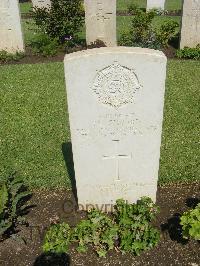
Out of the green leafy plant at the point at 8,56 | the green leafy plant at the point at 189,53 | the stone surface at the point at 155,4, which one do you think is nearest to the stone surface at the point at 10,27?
the green leafy plant at the point at 8,56

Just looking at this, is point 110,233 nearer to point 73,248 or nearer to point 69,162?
point 73,248

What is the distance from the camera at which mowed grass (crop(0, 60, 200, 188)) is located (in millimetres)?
5527

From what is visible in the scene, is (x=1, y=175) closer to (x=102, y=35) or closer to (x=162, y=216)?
(x=162, y=216)

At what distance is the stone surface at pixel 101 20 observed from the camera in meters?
11.3

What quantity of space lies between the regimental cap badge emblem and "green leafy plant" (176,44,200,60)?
779 cm

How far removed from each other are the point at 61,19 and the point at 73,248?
364 inches

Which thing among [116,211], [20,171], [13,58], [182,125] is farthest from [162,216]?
[13,58]

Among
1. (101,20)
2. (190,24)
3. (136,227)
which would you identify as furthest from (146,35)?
(136,227)

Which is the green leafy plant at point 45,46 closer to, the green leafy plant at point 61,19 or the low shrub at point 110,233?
the green leafy plant at point 61,19

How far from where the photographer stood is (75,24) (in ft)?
39.2

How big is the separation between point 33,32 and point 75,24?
10.3ft

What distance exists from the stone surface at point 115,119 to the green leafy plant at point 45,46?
760cm

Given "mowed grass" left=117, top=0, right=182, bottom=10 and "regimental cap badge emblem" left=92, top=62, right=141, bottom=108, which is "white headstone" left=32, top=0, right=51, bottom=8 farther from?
"regimental cap badge emblem" left=92, top=62, right=141, bottom=108

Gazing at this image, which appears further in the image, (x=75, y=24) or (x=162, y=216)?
(x=75, y=24)
